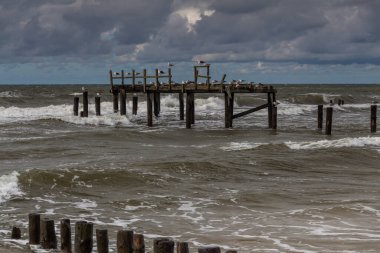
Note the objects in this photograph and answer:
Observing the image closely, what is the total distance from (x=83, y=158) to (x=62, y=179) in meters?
5.20

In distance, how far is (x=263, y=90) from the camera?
3725 cm

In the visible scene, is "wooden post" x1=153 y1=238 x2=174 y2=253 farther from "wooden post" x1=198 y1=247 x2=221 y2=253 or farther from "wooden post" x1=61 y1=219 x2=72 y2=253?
"wooden post" x1=61 y1=219 x2=72 y2=253

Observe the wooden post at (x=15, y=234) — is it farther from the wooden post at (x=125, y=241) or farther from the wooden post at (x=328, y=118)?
the wooden post at (x=328, y=118)

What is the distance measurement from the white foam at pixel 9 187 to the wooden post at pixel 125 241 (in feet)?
25.7

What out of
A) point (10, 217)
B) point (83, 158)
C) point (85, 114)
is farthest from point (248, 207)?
point (85, 114)

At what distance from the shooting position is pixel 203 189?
18.5 m

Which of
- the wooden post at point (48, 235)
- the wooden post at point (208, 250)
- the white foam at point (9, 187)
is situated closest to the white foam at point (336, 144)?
the white foam at point (9, 187)

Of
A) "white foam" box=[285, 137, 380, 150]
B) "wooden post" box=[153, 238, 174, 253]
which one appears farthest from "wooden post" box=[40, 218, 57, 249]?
"white foam" box=[285, 137, 380, 150]

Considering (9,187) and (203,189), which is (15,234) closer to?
(9,187)

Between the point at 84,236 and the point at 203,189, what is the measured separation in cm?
827

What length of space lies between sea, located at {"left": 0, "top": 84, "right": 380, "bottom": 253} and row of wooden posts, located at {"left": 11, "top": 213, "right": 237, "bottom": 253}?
276mm

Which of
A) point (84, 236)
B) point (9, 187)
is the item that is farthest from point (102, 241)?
point (9, 187)

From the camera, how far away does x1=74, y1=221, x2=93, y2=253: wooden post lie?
34.3 feet

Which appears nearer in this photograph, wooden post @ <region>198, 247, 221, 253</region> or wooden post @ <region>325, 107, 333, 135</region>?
wooden post @ <region>198, 247, 221, 253</region>
